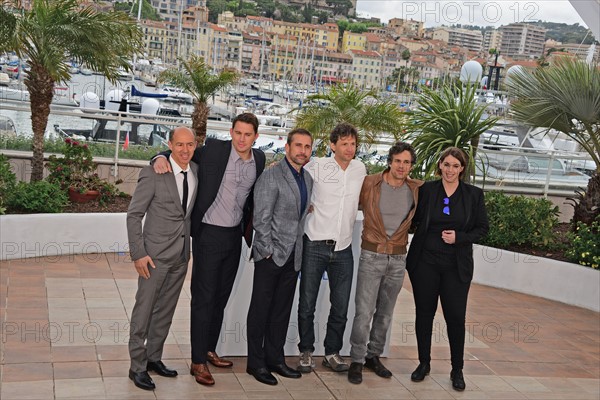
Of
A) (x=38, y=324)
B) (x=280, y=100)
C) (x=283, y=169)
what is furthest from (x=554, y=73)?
(x=280, y=100)

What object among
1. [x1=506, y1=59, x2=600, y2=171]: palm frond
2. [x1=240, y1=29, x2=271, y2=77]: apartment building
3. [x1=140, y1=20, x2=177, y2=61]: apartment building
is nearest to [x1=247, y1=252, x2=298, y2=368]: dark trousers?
[x1=506, y1=59, x2=600, y2=171]: palm frond

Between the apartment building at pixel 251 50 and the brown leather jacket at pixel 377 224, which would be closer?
the brown leather jacket at pixel 377 224

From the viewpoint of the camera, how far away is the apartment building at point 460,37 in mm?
56406

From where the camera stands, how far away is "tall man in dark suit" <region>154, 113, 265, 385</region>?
184 inches

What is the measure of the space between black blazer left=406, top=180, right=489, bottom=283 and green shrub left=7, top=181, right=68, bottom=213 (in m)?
4.26

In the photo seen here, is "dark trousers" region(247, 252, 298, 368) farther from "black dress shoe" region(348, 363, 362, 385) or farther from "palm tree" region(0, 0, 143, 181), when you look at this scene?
"palm tree" region(0, 0, 143, 181)

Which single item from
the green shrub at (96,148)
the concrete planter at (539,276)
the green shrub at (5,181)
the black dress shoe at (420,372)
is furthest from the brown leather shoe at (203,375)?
the green shrub at (96,148)

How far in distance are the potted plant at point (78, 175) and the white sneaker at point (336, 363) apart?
4013 millimetres

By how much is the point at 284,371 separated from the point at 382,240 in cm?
107

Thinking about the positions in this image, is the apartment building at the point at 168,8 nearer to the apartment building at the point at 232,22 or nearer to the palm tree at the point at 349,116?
the apartment building at the point at 232,22

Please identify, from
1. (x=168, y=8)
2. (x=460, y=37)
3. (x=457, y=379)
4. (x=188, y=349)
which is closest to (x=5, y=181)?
(x=188, y=349)

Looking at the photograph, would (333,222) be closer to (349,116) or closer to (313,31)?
(349,116)

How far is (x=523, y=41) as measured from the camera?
47438mm

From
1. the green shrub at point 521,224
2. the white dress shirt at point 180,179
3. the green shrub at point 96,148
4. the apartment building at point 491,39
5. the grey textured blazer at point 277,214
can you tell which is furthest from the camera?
the apartment building at point 491,39
